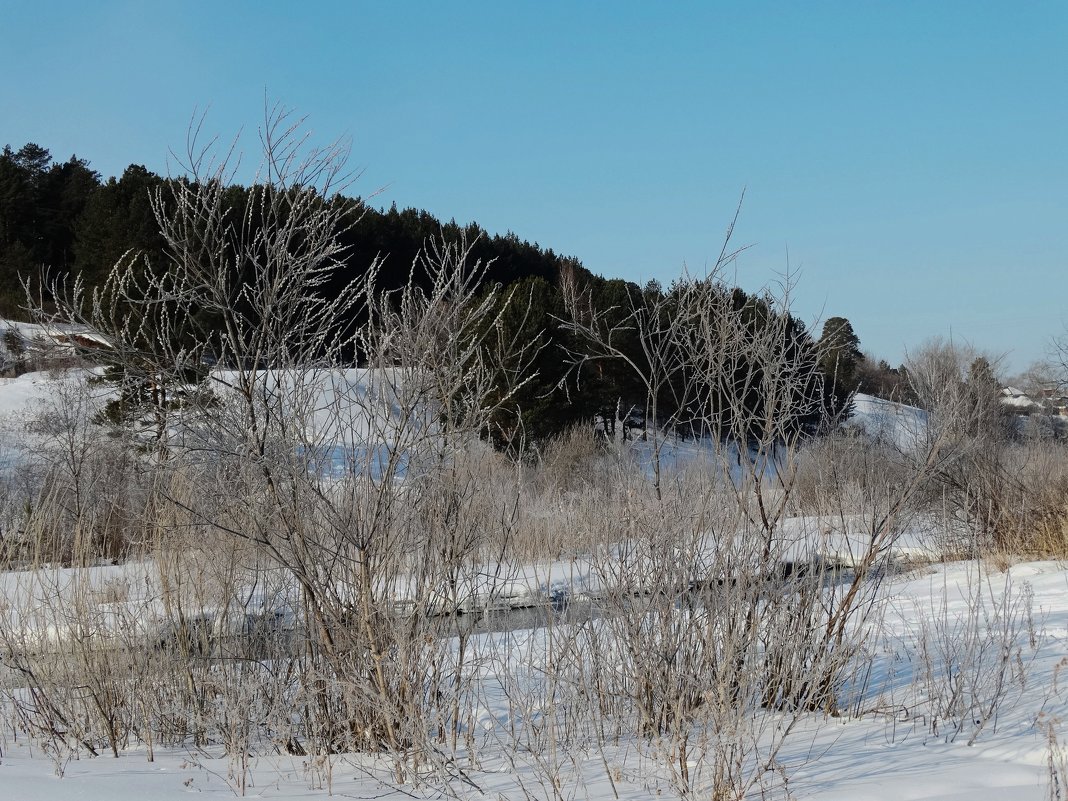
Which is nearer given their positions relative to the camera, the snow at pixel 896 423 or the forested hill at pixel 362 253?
the snow at pixel 896 423

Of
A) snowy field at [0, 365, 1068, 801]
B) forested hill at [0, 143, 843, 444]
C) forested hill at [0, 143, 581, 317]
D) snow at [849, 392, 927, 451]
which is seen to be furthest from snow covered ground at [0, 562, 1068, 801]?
forested hill at [0, 143, 581, 317]

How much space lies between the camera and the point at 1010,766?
372cm

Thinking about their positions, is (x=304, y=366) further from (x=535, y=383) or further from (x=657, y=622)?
(x=535, y=383)

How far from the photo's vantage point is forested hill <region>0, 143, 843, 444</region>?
19.8 m

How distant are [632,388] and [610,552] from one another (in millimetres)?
19617

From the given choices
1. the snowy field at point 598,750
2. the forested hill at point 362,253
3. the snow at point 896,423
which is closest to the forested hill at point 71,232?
the forested hill at point 362,253

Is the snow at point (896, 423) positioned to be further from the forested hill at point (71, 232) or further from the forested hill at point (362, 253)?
the forested hill at point (71, 232)

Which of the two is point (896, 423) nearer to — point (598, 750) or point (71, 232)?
point (598, 750)

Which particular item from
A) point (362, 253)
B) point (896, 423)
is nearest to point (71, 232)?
point (362, 253)

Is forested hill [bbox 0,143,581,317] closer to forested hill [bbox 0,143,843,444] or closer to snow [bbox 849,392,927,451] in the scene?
forested hill [bbox 0,143,843,444]

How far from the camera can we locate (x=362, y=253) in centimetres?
2775

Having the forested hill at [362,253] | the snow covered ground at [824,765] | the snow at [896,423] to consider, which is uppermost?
the forested hill at [362,253]

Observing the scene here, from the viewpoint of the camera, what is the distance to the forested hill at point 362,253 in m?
19.8

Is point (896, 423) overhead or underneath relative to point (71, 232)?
underneath
